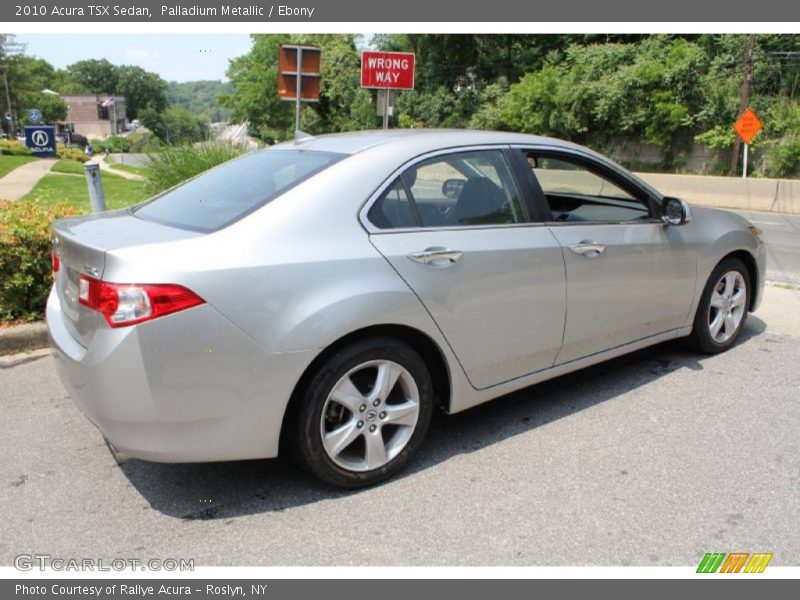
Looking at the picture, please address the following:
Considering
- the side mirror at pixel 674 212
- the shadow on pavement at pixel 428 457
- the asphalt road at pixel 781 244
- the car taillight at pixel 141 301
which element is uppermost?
the side mirror at pixel 674 212

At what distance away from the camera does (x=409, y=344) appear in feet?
10.6

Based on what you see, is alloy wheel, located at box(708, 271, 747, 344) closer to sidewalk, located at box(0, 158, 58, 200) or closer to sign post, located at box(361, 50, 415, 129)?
sign post, located at box(361, 50, 415, 129)

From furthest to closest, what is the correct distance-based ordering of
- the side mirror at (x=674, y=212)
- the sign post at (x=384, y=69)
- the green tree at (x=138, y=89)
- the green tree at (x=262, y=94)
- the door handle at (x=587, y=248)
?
1. the green tree at (x=138, y=89)
2. the green tree at (x=262, y=94)
3. the sign post at (x=384, y=69)
4. the side mirror at (x=674, y=212)
5. the door handle at (x=587, y=248)

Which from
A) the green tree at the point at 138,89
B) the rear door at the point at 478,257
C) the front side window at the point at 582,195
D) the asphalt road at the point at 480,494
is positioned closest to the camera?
the asphalt road at the point at 480,494

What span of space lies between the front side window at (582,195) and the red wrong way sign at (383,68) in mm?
11598

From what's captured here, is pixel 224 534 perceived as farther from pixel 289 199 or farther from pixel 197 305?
pixel 289 199

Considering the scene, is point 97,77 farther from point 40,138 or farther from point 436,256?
point 436,256

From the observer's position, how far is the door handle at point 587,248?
375 centimetres

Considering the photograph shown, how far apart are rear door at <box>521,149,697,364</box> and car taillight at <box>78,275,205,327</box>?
203cm

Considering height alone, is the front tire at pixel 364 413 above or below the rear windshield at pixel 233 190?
below

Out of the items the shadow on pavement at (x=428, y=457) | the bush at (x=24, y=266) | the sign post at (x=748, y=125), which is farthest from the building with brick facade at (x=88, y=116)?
the shadow on pavement at (x=428, y=457)

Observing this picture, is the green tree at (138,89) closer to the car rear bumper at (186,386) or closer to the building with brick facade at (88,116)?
the building with brick facade at (88,116)

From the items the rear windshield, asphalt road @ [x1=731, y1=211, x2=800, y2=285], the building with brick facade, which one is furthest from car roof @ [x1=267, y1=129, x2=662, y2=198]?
the building with brick facade

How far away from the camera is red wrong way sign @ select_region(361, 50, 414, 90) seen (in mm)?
15305
